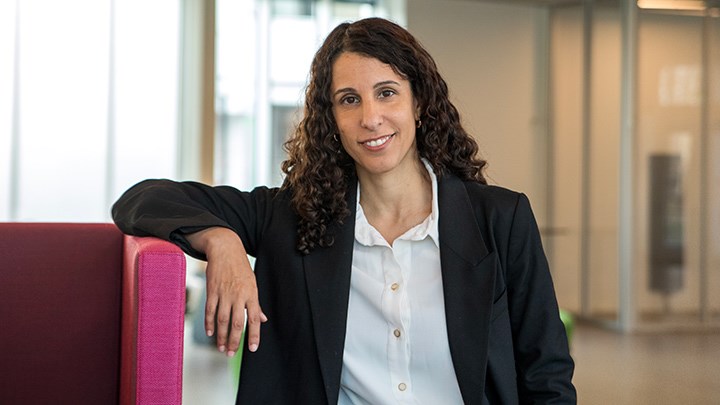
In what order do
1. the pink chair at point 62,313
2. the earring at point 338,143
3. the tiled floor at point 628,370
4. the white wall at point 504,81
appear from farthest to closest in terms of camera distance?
the white wall at point 504,81, the tiled floor at point 628,370, the pink chair at point 62,313, the earring at point 338,143

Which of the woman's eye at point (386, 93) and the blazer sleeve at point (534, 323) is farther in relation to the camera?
the woman's eye at point (386, 93)

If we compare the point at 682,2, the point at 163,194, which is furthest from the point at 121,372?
the point at 682,2

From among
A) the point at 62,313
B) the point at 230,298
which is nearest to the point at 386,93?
the point at 230,298

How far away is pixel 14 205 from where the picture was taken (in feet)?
→ 26.6

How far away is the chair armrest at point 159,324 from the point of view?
1729 millimetres

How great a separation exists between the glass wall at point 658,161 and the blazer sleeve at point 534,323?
6.36 metres

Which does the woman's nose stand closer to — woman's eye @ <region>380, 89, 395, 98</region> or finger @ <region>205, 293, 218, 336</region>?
woman's eye @ <region>380, 89, 395, 98</region>

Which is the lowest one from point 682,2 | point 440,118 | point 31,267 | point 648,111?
point 31,267

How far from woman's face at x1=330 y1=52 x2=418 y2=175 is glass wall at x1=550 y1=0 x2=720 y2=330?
250 inches

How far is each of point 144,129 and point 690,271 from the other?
16.4 feet

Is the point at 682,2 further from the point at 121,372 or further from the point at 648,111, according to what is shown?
the point at 121,372

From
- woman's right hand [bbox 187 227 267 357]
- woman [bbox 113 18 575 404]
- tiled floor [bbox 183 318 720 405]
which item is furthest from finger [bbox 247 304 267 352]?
tiled floor [bbox 183 318 720 405]

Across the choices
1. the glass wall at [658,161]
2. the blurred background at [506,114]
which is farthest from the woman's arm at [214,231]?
the glass wall at [658,161]

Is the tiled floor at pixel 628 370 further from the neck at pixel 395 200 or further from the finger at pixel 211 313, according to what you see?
the finger at pixel 211 313
